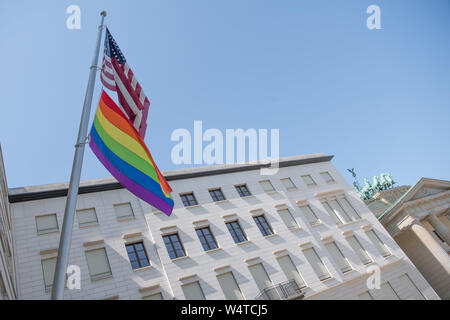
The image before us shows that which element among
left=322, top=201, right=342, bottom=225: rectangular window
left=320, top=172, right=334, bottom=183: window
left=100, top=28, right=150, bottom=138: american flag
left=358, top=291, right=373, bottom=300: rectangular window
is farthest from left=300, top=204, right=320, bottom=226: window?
left=100, top=28, right=150, bottom=138: american flag

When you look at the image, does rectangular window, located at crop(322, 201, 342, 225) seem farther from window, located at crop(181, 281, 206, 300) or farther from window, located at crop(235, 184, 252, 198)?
window, located at crop(181, 281, 206, 300)

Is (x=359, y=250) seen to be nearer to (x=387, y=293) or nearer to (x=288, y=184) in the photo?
(x=387, y=293)

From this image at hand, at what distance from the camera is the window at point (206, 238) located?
69.9 ft

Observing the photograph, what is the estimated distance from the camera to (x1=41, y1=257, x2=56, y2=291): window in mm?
16758

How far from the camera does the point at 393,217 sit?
30.0 metres

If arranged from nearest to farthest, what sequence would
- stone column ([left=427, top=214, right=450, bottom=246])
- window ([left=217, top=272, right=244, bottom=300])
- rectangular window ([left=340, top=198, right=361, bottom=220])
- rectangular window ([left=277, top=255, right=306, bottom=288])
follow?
1. window ([left=217, top=272, right=244, bottom=300])
2. rectangular window ([left=277, top=255, right=306, bottom=288])
3. rectangular window ([left=340, top=198, right=361, bottom=220])
4. stone column ([left=427, top=214, right=450, bottom=246])

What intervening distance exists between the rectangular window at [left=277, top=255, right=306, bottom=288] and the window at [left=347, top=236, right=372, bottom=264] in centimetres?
649

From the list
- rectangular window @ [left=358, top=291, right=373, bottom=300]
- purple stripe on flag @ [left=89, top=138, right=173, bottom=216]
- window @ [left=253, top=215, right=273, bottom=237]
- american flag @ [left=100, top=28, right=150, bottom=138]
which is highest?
window @ [left=253, top=215, right=273, bottom=237]

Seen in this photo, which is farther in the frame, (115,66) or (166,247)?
(166,247)

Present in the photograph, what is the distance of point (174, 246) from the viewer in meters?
20.6

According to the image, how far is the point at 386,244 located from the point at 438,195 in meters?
10.6

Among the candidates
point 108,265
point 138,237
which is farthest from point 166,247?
point 108,265
